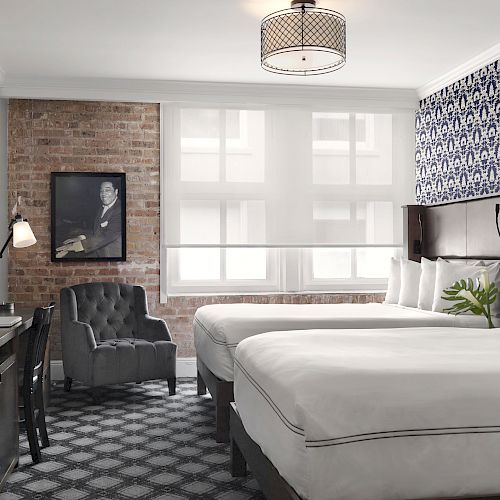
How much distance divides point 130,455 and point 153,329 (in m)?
2.09

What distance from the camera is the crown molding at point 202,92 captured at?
20.5 ft

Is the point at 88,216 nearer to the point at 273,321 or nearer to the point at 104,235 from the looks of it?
the point at 104,235

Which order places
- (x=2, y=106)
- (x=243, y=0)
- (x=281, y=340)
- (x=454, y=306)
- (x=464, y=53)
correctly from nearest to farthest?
(x=281, y=340), (x=243, y=0), (x=454, y=306), (x=464, y=53), (x=2, y=106)

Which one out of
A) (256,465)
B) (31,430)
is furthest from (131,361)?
(256,465)

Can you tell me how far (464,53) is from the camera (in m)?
5.50

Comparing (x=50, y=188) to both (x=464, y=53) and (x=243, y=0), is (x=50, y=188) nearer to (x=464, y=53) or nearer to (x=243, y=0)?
(x=243, y=0)

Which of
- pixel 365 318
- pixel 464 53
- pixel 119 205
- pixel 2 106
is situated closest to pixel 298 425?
pixel 365 318

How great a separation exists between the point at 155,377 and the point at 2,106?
293 cm

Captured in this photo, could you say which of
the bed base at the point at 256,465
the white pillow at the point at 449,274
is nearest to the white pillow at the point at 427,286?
the white pillow at the point at 449,274

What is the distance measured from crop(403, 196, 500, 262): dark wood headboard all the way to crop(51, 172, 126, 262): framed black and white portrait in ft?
9.09

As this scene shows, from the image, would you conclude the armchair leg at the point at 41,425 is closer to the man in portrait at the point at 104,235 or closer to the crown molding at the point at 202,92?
the man in portrait at the point at 104,235

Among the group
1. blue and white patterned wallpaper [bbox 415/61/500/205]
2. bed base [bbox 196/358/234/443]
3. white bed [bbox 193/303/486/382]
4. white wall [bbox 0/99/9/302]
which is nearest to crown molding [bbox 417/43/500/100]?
blue and white patterned wallpaper [bbox 415/61/500/205]

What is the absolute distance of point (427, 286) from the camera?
212 inches

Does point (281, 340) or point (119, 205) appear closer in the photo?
point (281, 340)
